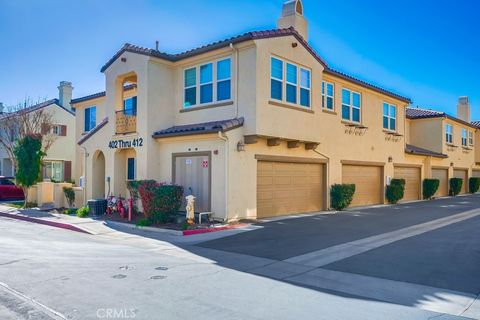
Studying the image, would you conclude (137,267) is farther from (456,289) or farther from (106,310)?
(456,289)

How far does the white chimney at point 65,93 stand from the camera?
3278 cm

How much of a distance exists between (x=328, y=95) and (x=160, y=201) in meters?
9.84

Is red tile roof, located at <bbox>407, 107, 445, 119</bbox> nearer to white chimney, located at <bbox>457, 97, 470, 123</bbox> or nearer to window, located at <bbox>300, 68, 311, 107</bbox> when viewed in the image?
white chimney, located at <bbox>457, 97, 470, 123</bbox>

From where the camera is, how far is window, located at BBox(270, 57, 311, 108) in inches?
591

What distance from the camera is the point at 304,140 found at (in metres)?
16.2

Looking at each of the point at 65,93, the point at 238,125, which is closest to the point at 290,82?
the point at 238,125

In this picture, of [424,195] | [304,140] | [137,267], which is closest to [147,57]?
[304,140]

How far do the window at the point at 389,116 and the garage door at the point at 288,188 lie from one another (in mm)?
7439

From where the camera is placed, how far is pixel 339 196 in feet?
61.1

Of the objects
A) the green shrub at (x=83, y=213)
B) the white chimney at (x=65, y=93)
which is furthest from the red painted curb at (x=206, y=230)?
the white chimney at (x=65, y=93)

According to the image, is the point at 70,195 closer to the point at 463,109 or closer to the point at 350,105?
the point at 350,105

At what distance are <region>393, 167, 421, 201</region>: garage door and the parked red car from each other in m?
23.1

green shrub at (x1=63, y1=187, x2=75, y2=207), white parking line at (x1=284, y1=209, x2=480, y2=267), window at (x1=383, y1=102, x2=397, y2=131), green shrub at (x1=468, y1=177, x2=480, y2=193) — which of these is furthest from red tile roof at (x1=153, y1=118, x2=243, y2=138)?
green shrub at (x1=468, y1=177, x2=480, y2=193)

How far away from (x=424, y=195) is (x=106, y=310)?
85.5 feet
